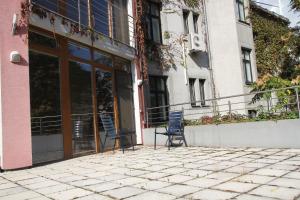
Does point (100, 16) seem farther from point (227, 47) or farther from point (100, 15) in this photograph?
point (227, 47)

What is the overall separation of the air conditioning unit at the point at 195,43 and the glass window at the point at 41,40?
23.1 ft

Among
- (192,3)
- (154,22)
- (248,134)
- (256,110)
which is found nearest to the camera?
(248,134)

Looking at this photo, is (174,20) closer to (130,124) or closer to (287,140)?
(130,124)

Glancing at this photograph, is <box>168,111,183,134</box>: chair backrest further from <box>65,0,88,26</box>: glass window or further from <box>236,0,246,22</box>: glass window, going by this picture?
<box>236,0,246,22</box>: glass window

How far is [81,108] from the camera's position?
30.2 ft

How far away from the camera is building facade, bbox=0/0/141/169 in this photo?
715 cm

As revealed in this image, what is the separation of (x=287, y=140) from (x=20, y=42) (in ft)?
21.7

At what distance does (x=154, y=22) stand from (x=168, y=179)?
930cm

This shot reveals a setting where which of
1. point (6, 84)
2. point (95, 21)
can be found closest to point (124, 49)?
point (95, 21)

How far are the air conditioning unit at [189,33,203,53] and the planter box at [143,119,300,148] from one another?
4.87 meters

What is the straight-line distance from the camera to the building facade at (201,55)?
13.2m

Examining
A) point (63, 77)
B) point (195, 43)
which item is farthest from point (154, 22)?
point (63, 77)

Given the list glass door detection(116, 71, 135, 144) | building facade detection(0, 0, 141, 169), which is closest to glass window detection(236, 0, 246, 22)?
building facade detection(0, 0, 141, 169)

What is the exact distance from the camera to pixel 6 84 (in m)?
7.02
